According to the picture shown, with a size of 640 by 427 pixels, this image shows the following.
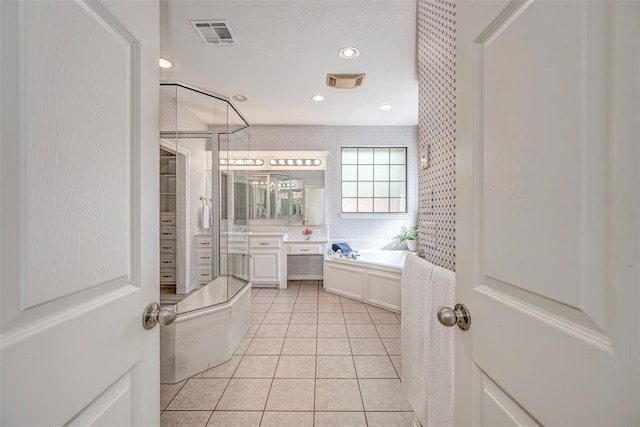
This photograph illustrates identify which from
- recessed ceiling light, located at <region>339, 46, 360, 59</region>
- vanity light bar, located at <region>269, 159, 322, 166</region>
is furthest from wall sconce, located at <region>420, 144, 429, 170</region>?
vanity light bar, located at <region>269, 159, 322, 166</region>

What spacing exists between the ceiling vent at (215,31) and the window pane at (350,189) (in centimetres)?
284

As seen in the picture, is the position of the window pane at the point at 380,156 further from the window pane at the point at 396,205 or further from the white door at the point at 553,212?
the white door at the point at 553,212

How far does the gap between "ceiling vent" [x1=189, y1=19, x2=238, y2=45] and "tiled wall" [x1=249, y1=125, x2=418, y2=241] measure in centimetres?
231

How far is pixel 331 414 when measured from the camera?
1.58 meters

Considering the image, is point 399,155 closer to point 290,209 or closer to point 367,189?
point 367,189

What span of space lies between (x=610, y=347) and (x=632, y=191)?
224mm

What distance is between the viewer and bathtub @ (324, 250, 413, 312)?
3.25 m

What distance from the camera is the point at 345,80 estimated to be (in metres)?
2.90

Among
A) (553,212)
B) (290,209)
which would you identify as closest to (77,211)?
(553,212)

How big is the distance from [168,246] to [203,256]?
1.30ft

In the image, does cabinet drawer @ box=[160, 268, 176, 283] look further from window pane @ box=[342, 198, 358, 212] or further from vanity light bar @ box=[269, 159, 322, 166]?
window pane @ box=[342, 198, 358, 212]

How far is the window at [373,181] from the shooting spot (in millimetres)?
4617

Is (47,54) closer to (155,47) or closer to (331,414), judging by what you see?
(155,47)

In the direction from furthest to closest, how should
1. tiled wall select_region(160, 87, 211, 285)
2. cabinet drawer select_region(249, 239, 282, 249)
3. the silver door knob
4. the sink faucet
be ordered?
cabinet drawer select_region(249, 239, 282, 249)
the sink faucet
tiled wall select_region(160, 87, 211, 285)
the silver door knob
